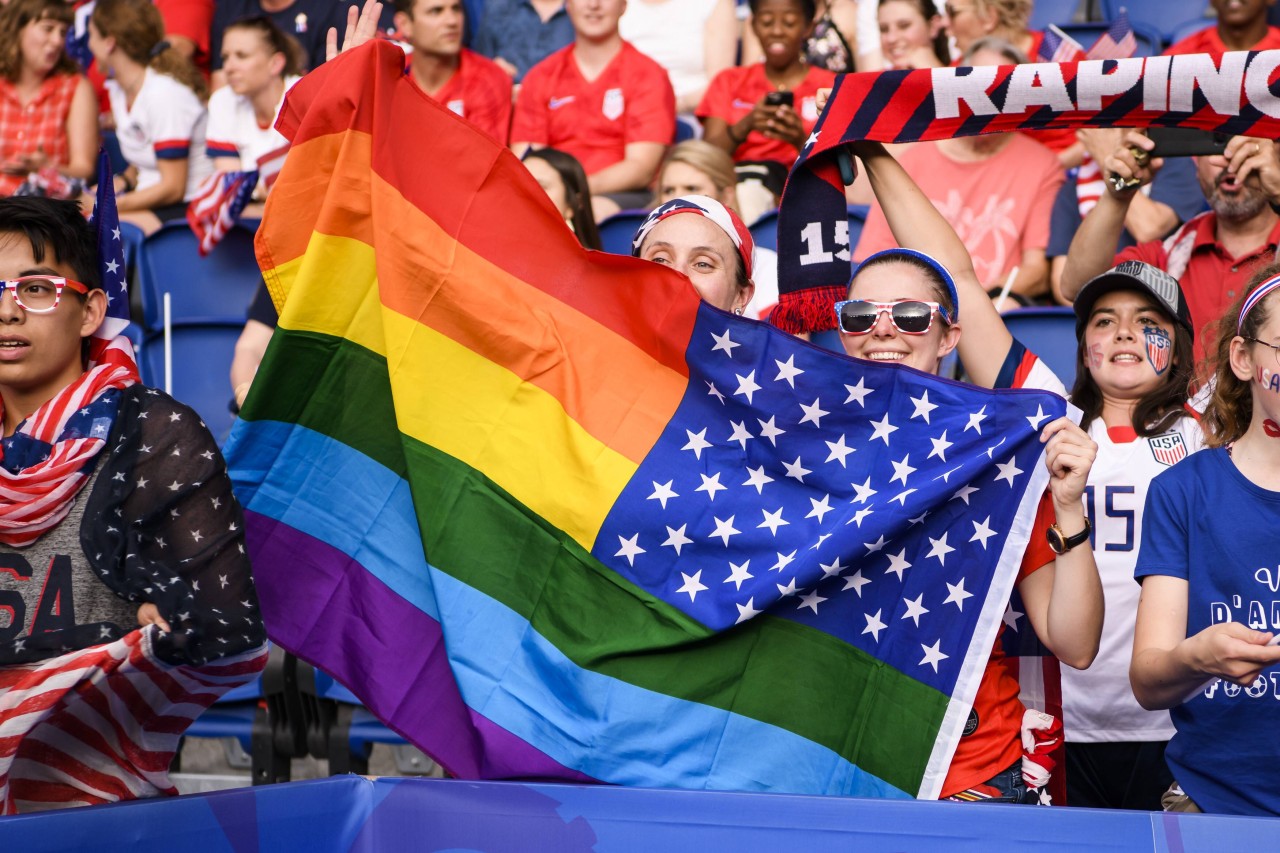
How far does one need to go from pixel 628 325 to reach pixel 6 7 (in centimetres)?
621

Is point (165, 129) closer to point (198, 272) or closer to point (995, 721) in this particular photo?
point (198, 272)

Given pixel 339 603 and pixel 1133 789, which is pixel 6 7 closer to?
pixel 339 603

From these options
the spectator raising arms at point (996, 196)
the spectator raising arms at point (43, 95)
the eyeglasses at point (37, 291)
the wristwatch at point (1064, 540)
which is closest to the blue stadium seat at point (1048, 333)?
the spectator raising arms at point (996, 196)

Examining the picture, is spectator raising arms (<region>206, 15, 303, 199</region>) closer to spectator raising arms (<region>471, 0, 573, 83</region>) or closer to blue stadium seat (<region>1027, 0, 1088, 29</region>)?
spectator raising arms (<region>471, 0, 573, 83</region>)

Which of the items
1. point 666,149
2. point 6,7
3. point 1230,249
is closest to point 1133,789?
point 1230,249

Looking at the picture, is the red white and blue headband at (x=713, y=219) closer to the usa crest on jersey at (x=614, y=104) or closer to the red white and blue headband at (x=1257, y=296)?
the red white and blue headband at (x=1257, y=296)

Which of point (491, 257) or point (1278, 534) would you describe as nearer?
point (1278, 534)

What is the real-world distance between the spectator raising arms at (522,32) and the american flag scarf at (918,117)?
16.2 feet

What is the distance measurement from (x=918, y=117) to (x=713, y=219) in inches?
22.9

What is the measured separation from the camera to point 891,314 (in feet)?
10.8

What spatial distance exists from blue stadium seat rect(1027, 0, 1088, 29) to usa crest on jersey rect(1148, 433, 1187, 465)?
4855 mm

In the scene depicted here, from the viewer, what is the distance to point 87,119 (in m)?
8.04

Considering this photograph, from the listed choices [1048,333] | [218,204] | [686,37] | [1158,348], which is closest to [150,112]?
[218,204]

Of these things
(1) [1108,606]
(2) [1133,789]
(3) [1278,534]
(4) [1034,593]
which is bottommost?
(2) [1133,789]
